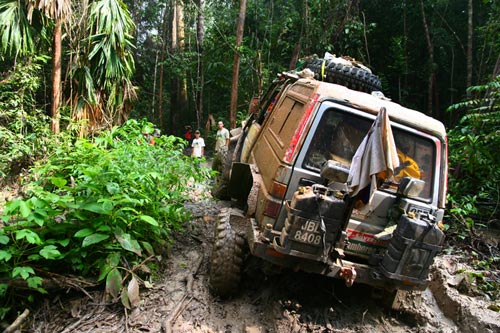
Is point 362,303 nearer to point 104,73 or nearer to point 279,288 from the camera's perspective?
point 279,288

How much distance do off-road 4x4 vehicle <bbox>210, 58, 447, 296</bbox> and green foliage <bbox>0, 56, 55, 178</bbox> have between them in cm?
514

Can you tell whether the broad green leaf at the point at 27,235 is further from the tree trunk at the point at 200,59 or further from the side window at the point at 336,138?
the tree trunk at the point at 200,59

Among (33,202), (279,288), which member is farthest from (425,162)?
(33,202)

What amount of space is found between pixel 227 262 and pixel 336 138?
61.6 inches

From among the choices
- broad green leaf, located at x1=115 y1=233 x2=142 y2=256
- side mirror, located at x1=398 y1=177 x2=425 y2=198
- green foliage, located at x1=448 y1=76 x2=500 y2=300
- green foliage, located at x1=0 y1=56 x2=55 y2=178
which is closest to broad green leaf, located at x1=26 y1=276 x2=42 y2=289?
broad green leaf, located at x1=115 y1=233 x2=142 y2=256

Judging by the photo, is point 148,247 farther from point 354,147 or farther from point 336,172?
point 354,147

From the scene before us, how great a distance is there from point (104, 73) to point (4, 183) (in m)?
2.95

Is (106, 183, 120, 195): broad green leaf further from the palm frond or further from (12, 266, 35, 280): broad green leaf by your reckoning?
the palm frond

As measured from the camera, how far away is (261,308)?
11.4 ft

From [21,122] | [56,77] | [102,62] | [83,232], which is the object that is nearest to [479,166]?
[83,232]

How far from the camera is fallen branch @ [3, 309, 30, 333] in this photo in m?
2.74

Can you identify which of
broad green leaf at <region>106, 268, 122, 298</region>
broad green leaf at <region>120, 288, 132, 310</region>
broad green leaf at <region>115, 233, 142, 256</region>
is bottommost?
broad green leaf at <region>120, 288, 132, 310</region>

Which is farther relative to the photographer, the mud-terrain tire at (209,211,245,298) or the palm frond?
the palm frond

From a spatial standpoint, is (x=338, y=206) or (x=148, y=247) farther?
(x=148, y=247)
